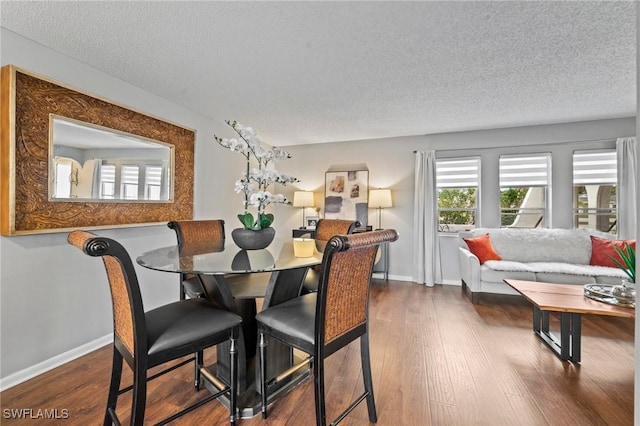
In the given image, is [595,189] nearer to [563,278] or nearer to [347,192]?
[563,278]

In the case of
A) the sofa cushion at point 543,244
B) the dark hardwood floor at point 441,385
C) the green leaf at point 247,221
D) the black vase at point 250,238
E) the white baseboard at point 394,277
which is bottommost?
the dark hardwood floor at point 441,385

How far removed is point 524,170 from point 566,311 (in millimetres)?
2787

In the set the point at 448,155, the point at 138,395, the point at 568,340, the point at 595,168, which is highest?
the point at 448,155

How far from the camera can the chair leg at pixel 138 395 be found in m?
1.12

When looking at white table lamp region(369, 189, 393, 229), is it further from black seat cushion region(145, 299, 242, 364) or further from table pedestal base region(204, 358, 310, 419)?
black seat cushion region(145, 299, 242, 364)

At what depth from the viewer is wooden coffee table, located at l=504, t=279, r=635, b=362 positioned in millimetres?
2006

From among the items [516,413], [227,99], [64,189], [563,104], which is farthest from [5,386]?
[563,104]

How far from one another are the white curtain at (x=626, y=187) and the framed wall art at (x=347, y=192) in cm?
330

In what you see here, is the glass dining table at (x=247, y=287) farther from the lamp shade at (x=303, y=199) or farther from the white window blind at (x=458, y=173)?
the white window blind at (x=458, y=173)

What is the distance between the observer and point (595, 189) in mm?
3867

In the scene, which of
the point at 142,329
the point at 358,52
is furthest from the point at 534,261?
the point at 142,329

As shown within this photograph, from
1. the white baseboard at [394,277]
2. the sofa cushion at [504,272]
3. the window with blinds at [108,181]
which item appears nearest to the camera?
the window with blinds at [108,181]

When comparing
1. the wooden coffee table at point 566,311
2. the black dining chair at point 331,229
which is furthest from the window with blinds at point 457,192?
the black dining chair at point 331,229

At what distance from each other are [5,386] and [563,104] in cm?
546
